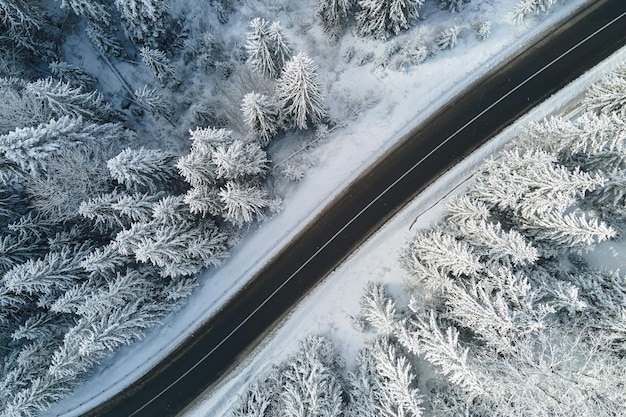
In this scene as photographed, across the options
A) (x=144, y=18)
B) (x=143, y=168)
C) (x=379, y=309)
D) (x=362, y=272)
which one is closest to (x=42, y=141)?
(x=143, y=168)

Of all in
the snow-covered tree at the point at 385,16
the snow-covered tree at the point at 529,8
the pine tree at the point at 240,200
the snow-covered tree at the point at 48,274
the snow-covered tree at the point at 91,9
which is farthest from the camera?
the snow-covered tree at the point at 91,9

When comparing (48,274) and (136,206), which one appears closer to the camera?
(136,206)

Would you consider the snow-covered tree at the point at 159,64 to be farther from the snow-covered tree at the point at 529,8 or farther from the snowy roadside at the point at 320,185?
the snow-covered tree at the point at 529,8

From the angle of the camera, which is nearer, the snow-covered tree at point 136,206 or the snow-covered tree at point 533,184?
the snow-covered tree at point 533,184

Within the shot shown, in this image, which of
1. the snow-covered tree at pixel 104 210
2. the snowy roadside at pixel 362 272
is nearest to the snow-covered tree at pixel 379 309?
the snowy roadside at pixel 362 272

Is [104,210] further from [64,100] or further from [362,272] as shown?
[362,272]

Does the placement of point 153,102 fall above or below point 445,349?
above

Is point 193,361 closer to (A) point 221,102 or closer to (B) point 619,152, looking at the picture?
(A) point 221,102
